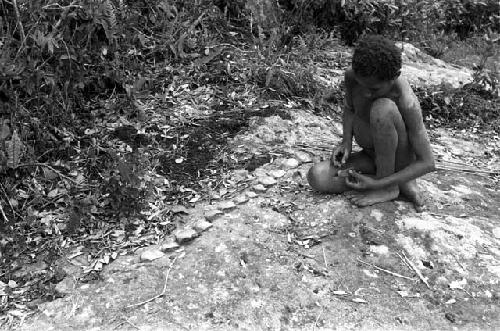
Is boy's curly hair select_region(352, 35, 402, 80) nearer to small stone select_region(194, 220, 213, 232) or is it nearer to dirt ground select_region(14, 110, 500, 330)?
dirt ground select_region(14, 110, 500, 330)

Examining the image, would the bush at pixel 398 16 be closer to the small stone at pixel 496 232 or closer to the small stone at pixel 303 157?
the small stone at pixel 303 157

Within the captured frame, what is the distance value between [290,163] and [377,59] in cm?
127

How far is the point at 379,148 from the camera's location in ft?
10.3

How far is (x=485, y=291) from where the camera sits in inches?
115

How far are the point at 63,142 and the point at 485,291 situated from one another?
2858 millimetres

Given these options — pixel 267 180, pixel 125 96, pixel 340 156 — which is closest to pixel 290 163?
pixel 267 180

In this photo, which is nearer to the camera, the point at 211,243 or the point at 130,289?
the point at 130,289

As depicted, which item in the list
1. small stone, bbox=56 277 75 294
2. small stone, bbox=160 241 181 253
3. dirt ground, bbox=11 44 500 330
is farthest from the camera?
small stone, bbox=160 241 181 253

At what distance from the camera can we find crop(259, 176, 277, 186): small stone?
3641 millimetres

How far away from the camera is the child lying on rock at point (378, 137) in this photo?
9.24ft

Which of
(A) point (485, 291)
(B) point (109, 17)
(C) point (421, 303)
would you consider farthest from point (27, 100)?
(A) point (485, 291)

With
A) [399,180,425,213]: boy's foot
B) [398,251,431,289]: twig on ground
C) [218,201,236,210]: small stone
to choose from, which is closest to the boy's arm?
[399,180,425,213]: boy's foot

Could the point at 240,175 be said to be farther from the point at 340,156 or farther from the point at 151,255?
the point at 151,255

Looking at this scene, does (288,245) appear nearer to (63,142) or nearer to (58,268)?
(58,268)
